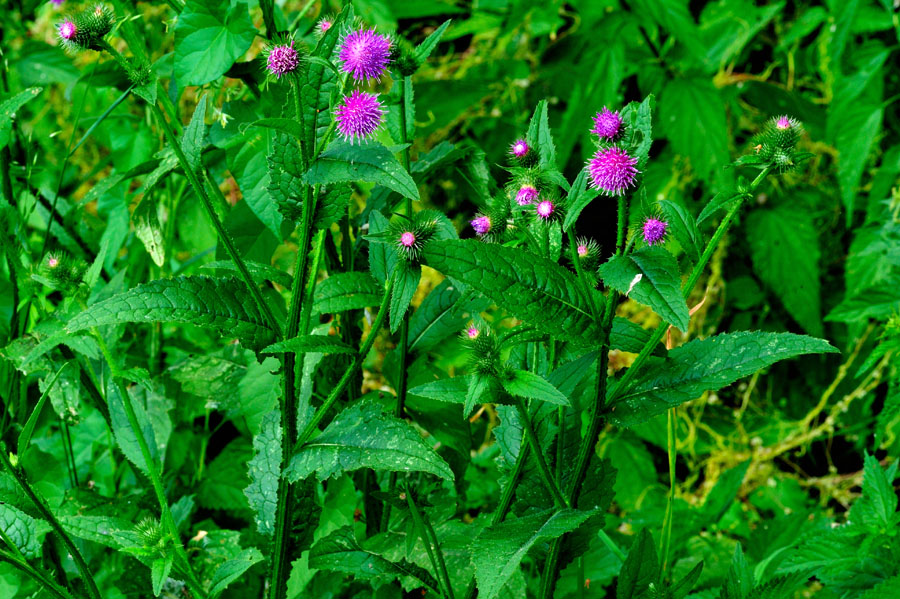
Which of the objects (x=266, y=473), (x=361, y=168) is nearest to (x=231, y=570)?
(x=266, y=473)

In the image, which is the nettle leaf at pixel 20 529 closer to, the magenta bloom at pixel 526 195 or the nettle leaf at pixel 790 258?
the magenta bloom at pixel 526 195

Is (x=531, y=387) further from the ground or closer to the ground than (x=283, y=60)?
closer to the ground

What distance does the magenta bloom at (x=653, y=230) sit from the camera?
0.95m

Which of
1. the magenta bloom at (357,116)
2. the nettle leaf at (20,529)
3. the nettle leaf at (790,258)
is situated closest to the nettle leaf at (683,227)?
the magenta bloom at (357,116)

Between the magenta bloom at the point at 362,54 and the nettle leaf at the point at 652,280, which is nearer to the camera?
the nettle leaf at the point at 652,280

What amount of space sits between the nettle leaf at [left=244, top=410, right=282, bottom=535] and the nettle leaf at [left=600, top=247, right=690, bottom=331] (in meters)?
0.55

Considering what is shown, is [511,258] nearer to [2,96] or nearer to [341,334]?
[341,334]

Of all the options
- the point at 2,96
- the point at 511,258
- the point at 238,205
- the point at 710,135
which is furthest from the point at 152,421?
the point at 710,135

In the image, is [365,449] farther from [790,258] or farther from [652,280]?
[790,258]

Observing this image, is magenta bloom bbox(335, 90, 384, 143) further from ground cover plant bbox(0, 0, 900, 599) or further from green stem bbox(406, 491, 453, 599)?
green stem bbox(406, 491, 453, 599)

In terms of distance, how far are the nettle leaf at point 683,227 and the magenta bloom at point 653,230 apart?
0.02 meters

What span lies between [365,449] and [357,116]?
0.37 metres

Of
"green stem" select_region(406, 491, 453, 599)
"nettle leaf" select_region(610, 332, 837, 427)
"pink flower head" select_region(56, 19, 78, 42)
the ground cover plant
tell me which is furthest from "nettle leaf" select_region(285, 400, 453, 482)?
"pink flower head" select_region(56, 19, 78, 42)

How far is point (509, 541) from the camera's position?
2.92 ft
